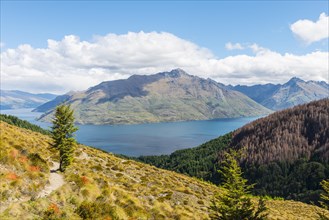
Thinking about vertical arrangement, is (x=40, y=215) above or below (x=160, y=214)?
above

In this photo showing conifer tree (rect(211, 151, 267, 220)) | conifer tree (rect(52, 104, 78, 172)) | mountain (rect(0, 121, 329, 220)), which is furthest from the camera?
conifer tree (rect(52, 104, 78, 172))

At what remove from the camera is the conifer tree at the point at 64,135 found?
37.7 meters

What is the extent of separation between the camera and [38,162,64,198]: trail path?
1037 inches

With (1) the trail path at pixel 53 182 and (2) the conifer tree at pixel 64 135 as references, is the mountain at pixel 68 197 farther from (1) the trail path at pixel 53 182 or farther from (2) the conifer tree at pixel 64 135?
(2) the conifer tree at pixel 64 135

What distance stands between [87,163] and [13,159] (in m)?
18.1

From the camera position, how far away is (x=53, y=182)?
3038cm

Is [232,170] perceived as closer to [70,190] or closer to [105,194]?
[105,194]

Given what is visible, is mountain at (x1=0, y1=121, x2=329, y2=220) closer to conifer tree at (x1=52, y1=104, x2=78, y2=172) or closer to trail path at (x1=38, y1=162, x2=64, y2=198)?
trail path at (x1=38, y1=162, x2=64, y2=198)

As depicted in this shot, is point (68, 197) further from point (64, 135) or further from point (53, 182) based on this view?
point (64, 135)

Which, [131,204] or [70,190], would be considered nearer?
[70,190]

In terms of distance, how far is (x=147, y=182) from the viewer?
47.2 meters

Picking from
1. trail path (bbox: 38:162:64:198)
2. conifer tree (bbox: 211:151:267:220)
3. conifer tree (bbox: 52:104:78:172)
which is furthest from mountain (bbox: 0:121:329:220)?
conifer tree (bbox: 211:151:267:220)

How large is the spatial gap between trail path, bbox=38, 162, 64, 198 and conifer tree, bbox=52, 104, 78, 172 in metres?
1.91

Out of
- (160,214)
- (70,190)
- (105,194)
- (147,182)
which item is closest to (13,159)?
(70,190)
